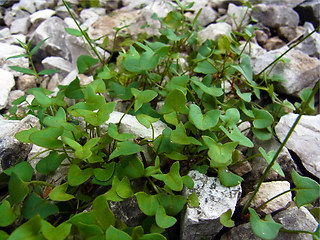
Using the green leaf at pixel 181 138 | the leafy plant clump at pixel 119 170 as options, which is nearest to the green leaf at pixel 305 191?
the leafy plant clump at pixel 119 170

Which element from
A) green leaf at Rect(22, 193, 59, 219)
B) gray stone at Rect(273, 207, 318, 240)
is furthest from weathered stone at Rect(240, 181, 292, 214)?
green leaf at Rect(22, 193, 59, 219)

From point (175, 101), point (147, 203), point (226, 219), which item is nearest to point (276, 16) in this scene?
point (175, 101)

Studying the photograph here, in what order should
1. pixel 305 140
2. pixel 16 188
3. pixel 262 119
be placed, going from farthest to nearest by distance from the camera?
pixel 305 140 → pixel 262 119 → pixel 16 188

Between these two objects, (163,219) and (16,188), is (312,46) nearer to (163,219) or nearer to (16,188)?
(163,219)

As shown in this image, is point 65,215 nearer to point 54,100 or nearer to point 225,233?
point 54,100

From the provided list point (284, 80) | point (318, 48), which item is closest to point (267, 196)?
point (284, 80)

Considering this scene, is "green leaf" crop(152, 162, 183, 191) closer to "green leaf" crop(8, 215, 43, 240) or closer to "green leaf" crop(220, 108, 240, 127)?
"green leaf" crop(220, 108, 240, 127)

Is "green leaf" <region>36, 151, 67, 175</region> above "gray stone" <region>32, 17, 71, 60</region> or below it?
above
